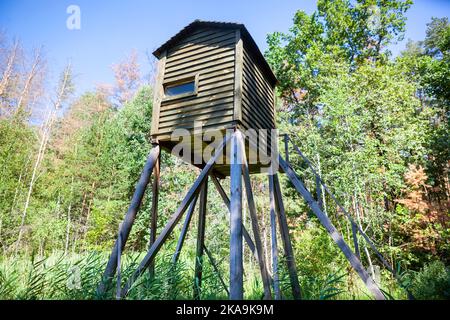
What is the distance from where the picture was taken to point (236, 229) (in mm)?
3861

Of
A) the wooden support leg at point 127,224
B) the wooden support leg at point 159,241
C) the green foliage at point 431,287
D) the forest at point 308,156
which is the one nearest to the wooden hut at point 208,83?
the wooden support leg at point 127,224

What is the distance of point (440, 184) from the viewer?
15.1 m

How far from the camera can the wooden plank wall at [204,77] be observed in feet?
16.3

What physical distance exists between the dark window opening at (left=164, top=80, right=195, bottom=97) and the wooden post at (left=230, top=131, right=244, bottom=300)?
1.75 metres

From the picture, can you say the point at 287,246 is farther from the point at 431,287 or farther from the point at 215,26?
the point at 215,26

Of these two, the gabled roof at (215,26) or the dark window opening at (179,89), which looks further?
the dark window opening at (179,89)

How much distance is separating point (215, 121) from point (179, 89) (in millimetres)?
1429

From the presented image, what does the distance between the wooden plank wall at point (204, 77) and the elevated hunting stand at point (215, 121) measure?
2 centimetres

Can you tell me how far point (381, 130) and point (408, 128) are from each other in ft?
3.47

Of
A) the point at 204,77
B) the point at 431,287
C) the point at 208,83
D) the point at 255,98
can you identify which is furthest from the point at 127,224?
the point at 431,287

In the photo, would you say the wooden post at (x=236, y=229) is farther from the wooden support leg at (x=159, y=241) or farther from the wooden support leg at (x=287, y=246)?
the wooden support leg at (x=287, y=246)
